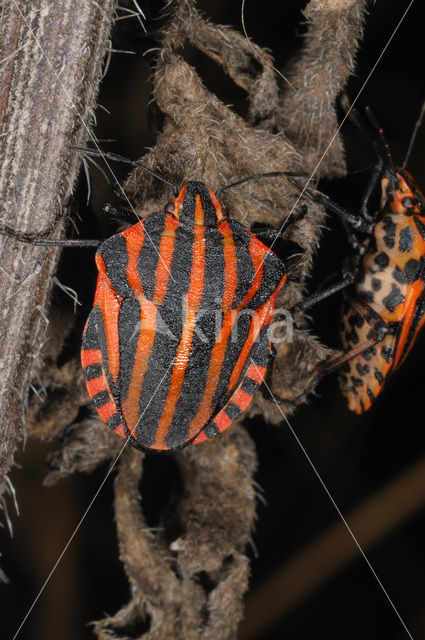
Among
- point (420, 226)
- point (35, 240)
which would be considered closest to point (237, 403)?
point (35, 240)

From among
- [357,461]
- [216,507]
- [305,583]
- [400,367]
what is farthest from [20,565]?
[400,367]

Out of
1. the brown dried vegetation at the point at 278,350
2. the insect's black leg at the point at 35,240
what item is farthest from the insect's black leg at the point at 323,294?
the insect's black leg at the point at 35,240

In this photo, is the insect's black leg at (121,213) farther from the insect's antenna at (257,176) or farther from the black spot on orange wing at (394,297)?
the black spot on orange wing at (394,297)

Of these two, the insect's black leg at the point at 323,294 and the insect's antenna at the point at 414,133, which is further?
the insect's antenna at the point at 414,133

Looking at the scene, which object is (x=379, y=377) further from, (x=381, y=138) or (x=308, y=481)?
(x=381, y=138)

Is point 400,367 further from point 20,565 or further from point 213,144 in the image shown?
point 20,565
